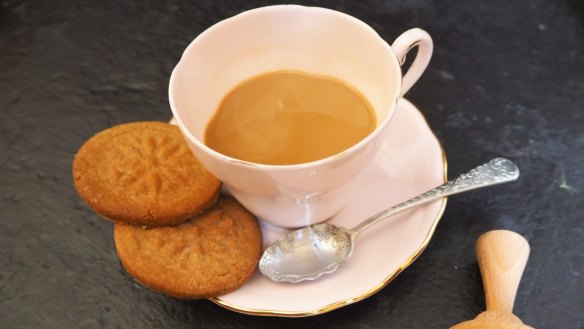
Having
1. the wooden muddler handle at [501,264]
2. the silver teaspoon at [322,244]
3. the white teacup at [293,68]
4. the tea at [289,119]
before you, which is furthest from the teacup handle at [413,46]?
the wooden muddler handle at [501,264]

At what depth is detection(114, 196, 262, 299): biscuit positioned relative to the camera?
0.96m

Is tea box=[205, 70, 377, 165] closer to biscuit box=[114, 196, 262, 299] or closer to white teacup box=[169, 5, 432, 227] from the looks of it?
white teacup box=[169, 5, 432, 227]

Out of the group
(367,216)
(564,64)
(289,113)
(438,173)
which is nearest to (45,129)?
(289,113)

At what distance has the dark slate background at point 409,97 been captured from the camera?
1.06 meters

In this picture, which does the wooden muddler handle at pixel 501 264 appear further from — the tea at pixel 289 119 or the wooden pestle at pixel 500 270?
the tea at pixel 289 119

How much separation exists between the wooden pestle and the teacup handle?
1.06ft

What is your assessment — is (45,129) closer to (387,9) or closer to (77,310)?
(77,310)

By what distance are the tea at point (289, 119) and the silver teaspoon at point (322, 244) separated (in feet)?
0.49

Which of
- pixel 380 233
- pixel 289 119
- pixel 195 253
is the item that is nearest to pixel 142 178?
pixel 195 253

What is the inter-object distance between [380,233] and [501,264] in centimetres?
22

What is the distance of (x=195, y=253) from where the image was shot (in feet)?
3.25

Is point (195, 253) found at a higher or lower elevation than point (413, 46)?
lower

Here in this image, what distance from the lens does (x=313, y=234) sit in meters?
1.07

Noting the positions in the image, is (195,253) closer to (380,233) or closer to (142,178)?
(142,178)
